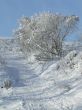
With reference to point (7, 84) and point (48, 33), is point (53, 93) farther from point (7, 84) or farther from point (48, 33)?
point (48, 33)

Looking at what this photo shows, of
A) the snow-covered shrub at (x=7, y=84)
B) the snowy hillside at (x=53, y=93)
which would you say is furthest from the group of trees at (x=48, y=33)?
the snow-covered shrub at (x=7, y=84)

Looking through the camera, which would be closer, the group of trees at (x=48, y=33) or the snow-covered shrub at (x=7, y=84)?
the snow-covered shrub at (x=7, y=84)

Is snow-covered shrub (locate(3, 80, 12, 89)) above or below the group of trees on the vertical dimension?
below

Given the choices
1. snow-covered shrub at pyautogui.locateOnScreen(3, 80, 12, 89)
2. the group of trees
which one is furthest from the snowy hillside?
the group of trees

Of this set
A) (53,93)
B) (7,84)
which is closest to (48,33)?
(7,84)

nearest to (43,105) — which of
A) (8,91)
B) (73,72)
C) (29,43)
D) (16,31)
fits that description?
(8,91)

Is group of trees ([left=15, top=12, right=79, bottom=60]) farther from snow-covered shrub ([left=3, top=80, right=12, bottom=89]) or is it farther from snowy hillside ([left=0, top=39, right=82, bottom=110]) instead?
snow-covered shrub ([left=3, top=80, right=12, bottom=89])

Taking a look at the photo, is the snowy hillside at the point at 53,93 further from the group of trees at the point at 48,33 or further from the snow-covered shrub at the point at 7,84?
the group of trees at the point at 48,33

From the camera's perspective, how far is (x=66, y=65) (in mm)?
21062

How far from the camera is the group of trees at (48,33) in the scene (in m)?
29.5

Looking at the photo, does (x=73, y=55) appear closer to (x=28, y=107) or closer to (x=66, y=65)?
(x=66, y=65)

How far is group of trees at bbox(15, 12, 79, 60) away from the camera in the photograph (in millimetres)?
29547

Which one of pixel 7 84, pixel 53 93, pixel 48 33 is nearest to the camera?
pixel 53 93

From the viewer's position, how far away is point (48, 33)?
2953cm
